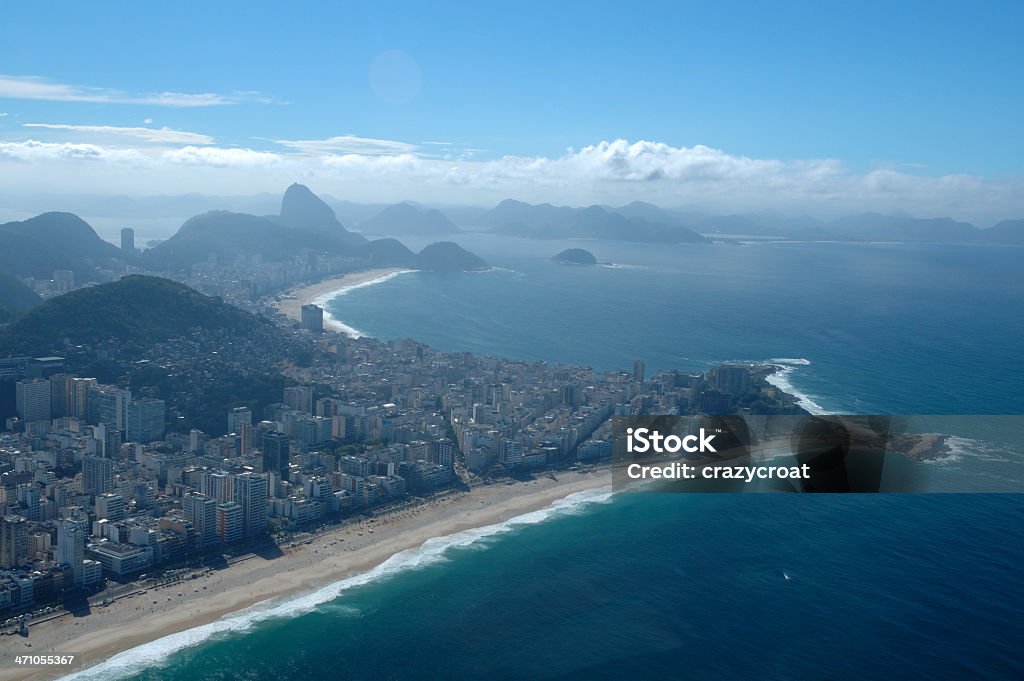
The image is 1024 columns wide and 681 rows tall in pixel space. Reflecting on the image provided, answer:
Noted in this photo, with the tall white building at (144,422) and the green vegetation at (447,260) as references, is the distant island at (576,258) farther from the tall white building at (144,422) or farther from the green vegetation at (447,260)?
the tall white building at (144,422)

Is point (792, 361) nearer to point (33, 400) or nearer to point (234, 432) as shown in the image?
point (234, 432)

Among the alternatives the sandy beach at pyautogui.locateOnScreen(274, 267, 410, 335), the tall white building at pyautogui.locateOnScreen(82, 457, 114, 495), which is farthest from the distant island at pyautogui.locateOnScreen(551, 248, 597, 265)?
the tall white building at pyautogui.locateOnScreen(82, 457, 114, 495)

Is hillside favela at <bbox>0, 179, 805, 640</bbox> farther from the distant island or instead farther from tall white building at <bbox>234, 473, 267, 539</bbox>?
the distant island

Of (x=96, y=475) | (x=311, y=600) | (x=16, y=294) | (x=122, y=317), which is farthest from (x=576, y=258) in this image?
(x=311, y=600)

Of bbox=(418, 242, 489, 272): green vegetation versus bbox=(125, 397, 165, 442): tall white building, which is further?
A: bbox=(418, 242, 489, 272): green vegetation

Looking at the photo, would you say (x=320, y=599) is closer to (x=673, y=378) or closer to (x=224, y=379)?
(x=224, y=379)

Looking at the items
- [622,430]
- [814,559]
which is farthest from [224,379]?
[814,559]
